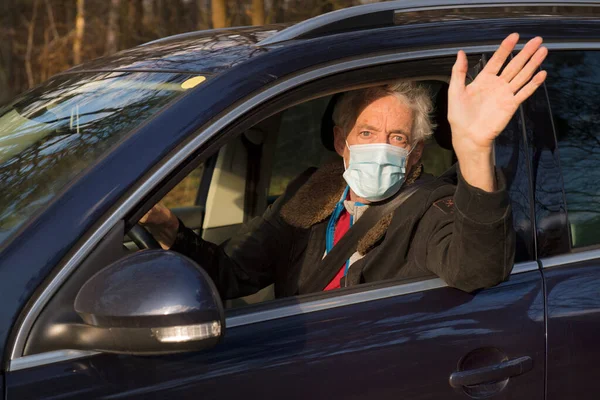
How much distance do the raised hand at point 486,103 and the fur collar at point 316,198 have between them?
0.74 metres

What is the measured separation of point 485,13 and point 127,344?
1.63 m

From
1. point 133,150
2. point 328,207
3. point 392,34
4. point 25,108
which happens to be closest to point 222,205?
point 328,207

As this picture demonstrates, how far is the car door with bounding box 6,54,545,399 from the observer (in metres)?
1.87

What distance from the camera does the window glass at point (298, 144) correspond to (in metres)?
3.62

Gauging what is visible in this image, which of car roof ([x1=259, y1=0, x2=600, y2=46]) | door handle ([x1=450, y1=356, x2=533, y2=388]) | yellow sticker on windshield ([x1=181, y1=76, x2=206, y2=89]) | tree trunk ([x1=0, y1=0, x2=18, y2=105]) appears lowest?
tree trunk ([x1=0, y1=0, x2=18, y2=105])

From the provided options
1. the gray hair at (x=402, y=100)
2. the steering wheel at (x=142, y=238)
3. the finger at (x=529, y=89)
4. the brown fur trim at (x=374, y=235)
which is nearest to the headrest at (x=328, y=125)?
the gray hair at (x=402, y=100)

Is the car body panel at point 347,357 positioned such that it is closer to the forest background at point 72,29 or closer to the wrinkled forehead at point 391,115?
the wrinkled forehead at point 391,115

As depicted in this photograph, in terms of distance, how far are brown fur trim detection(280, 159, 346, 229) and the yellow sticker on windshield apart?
0.92 meters

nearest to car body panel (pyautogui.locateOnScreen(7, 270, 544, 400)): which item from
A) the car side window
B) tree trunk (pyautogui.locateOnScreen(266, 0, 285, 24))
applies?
the car side window

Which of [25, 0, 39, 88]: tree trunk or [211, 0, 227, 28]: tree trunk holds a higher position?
[211, 0, 227, 28]: tree trunk

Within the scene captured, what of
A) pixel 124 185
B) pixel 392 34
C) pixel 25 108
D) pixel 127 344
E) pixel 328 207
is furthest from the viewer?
pixel 328 207

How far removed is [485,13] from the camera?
2.85 m

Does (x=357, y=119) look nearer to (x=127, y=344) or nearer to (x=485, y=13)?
(x=485, y=13)

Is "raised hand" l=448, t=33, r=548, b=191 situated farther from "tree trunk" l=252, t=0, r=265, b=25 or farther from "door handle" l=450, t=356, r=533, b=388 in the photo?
"tree trunk" l=252, t=0, r=265, b=25
